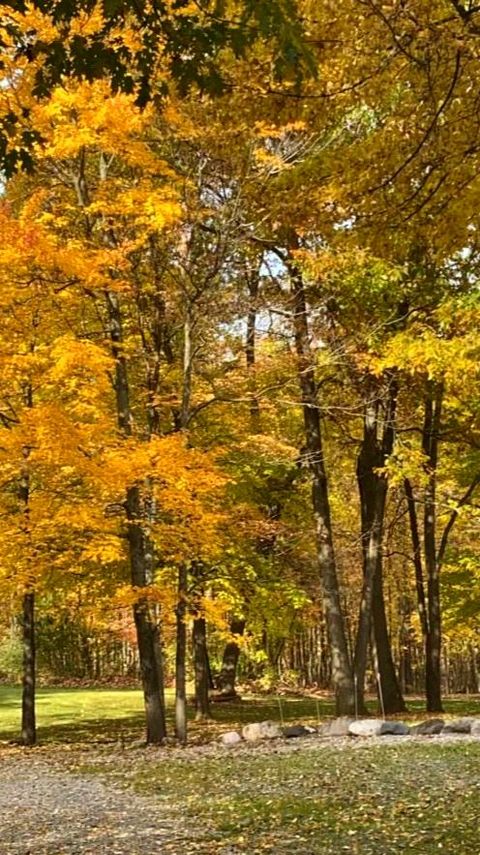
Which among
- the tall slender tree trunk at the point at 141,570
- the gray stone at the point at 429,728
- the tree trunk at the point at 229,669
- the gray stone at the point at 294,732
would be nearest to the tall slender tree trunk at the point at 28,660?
the tall slender tree trunk at the point at 141,570

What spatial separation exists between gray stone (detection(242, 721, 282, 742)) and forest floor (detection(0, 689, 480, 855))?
1.58 ft

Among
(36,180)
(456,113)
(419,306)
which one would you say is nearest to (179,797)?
(456,113)

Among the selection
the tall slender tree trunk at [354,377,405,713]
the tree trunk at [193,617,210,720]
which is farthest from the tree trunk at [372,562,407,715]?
the tree trunk at [193,617,210,720]

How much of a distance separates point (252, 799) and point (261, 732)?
5362 millimetres

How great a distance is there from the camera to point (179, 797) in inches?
288

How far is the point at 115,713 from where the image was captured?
21.0 m

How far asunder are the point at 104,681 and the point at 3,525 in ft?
78.6

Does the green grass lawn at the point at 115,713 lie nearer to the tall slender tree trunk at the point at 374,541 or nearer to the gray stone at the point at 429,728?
the tall slender tree trunk at the point at 374,541

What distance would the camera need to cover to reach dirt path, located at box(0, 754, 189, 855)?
17.8 feet

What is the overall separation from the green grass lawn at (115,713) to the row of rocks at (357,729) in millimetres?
1233

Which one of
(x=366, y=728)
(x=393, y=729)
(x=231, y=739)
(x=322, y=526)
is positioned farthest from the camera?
(x=322, y=526)

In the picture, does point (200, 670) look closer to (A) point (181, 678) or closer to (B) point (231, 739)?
(A) point (181, 678)

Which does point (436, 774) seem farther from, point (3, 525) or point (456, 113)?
point (3, 525)

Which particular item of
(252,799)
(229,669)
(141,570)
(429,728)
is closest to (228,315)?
(141,570)
